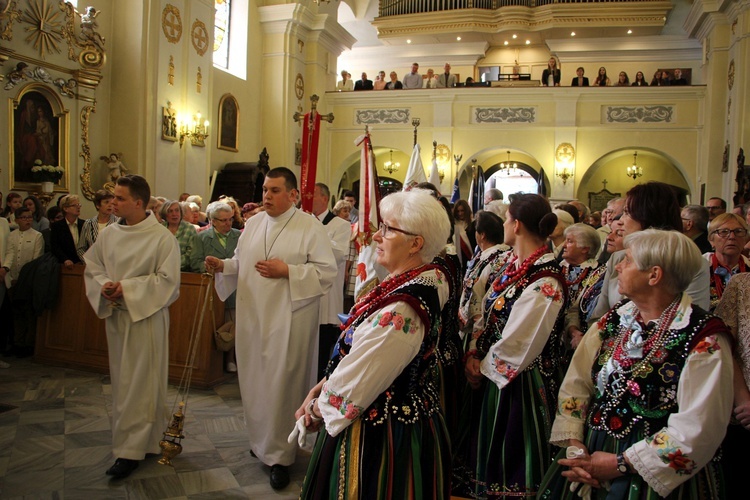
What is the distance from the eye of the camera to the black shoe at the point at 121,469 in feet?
11.4

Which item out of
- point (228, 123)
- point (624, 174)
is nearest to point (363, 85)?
point (228, 123)

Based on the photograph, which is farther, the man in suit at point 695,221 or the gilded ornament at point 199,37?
the gilded ornament at point 199,37

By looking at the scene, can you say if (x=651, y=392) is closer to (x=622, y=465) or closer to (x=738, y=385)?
(x=622, y=465)

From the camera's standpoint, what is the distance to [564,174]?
15078 mm

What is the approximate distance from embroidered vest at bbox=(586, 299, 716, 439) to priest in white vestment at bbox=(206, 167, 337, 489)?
2.02 metres

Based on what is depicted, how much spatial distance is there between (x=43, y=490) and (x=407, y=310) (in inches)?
103

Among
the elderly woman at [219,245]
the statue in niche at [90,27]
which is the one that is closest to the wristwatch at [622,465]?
the elderly woman at [219,245]

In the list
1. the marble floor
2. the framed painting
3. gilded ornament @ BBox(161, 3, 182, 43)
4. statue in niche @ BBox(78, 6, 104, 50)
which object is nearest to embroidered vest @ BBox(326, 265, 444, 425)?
the marble floor

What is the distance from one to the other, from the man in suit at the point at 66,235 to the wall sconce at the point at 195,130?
17.1 feet

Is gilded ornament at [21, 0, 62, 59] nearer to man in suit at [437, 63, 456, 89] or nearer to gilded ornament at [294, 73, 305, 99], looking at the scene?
gilded ornament at [294, 73, 305, 99]

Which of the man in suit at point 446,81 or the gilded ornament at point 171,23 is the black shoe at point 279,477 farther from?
the man in suit at point 446,81

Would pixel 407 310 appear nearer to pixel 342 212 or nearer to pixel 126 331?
pixel 126 331

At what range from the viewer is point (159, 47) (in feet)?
34.0

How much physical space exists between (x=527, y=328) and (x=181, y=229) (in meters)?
4.26
